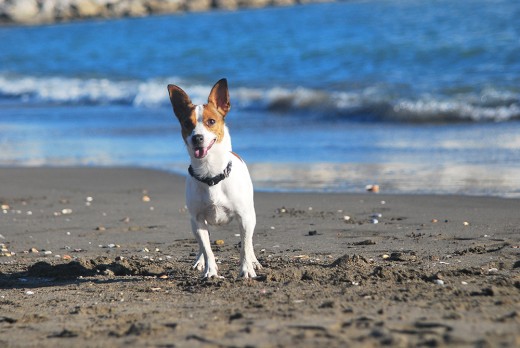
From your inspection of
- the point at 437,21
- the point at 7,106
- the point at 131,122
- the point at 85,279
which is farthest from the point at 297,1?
the point at 85,279

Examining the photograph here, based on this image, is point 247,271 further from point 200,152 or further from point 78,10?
point 78,10

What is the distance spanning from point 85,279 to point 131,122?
38.1 feet

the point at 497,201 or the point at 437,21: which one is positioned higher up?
the point at 437,21

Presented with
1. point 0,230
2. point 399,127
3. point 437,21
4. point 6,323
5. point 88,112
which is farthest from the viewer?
point 437,21

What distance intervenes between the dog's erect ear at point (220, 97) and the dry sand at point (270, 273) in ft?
3.55

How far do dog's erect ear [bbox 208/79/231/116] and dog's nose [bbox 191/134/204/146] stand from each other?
0.29 m

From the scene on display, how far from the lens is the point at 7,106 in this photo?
917 inches

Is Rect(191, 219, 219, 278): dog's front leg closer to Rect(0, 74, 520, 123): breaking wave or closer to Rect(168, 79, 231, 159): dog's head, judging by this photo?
Rect(168, 79, 231, 159): dog's head

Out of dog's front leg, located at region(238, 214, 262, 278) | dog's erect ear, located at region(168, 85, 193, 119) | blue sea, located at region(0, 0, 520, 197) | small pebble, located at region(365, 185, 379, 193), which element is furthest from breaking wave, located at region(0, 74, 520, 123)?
dog's erect ear, located at region(168, 85, 193, 119)

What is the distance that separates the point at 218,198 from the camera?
6.12m

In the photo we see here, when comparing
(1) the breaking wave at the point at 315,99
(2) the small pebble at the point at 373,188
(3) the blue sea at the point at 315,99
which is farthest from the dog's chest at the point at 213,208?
(1) the breaking wave at the point at 315,99

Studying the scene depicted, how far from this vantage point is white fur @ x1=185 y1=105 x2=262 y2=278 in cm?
603

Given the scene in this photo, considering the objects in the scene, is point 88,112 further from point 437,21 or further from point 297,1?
point 297,1

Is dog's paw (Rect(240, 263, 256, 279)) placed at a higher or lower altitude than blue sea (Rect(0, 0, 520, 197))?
lower
